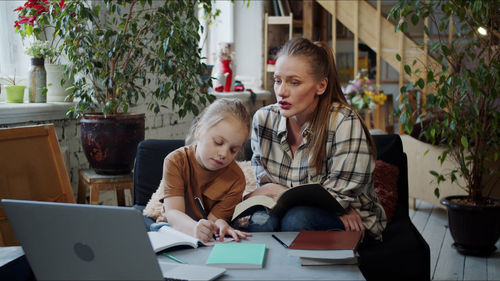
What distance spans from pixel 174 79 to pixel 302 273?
1679 mm

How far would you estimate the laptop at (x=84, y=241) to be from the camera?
1.01 m

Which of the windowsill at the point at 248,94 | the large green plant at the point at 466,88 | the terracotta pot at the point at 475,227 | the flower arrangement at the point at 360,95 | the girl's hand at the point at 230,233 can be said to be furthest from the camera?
the windowsill at the point at 248,94

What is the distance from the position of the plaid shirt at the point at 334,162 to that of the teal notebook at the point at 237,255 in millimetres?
525

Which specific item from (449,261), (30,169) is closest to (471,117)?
(449,261)

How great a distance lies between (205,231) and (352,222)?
0.54 meters

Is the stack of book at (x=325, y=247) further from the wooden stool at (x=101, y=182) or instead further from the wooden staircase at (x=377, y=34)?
the wooden staircase at (x=377, y=34)

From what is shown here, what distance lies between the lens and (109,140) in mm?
2615

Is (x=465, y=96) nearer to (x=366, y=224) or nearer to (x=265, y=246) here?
(x=366, y=224)

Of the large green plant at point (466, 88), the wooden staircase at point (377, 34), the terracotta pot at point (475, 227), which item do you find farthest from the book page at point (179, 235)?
the wooden staircase at point (377, 34)

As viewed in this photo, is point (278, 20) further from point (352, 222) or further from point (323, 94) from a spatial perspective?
point (352, 222)

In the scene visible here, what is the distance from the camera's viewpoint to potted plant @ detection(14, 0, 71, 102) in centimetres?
254

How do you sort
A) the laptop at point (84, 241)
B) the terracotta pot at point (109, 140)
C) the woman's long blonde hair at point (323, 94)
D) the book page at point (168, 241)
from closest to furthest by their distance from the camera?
the laptop at point (84, 241)
the book page at point (168, 241)
the woman's long blonde hair at point (323, 94)
the terracotta pot at point (109, 140)

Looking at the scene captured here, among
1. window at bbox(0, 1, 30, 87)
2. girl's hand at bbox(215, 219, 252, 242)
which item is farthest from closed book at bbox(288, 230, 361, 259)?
window at bbox(0, 1, 30, 87)

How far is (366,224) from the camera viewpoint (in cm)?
185
